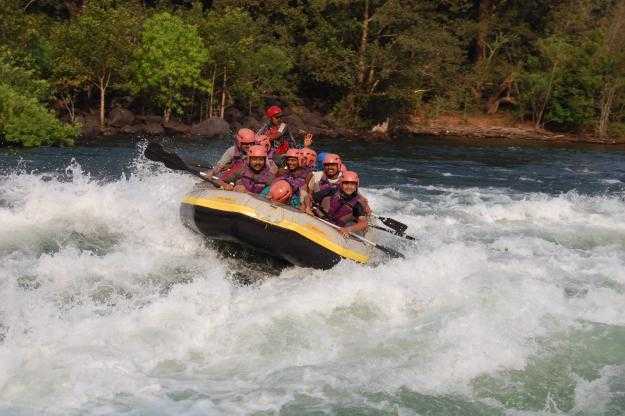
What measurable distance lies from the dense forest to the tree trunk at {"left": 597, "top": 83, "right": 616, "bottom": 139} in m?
0.06

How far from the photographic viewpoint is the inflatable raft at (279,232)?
→ 27.1ft

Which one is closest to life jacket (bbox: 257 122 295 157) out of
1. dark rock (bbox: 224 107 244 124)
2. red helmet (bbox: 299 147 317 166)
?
red helmet (bbox: 299 147 317 166)

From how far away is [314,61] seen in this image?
95.5ft

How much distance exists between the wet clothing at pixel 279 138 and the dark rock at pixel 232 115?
46.4 feet

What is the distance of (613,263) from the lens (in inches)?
403

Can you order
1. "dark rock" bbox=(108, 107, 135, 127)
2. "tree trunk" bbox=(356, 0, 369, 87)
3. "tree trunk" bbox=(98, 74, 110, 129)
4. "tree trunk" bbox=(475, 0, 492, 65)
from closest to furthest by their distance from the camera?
"tree trunk" bbox=(98, 74, 110, 129)
"dark rock" bbox=(108, 107, 135, 127)
"tree trunk" bbox=(356, 0, 369, 87)
"tree trunk" bbox=(475, 0, 492, 65)

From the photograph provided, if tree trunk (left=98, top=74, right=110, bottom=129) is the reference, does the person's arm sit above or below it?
above

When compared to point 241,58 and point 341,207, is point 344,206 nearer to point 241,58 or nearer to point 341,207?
point 341,207

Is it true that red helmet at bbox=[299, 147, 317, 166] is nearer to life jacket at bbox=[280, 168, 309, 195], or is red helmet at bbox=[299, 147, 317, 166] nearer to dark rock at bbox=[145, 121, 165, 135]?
life jacket at bbox=[280, 168, 309, 195]

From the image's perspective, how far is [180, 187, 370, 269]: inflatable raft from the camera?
825 cm

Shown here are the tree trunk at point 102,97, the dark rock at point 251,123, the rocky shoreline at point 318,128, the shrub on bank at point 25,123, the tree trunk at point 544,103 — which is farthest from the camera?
the tree trunk at point 544,103

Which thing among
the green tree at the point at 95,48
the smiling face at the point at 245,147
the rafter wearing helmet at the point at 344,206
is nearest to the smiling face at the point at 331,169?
the rafter wearing helmet at the point at 344,206

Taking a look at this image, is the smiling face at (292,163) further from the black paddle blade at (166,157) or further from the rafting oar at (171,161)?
the black paddle blade at (166,157)

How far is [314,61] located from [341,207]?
20.8 m
